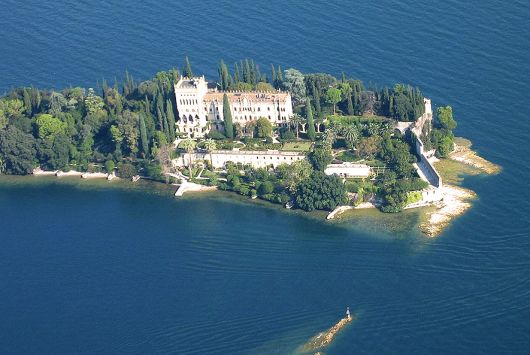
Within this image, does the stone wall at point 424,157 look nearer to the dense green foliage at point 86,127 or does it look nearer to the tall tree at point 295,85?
the tall tree at point 295,85

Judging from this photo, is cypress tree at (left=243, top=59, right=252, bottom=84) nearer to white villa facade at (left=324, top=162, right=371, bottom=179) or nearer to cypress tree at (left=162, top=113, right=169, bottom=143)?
cypress tree at (left=162, top=113, right=169, bottom=143)

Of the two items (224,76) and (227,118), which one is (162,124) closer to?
(227,118)

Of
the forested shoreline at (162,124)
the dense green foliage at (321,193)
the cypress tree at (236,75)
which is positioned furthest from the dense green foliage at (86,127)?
the dense green foliage at (321,193)

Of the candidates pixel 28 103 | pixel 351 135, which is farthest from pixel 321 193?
pixel 28 103

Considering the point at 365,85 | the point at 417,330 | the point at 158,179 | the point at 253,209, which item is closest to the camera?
the point at 417,330

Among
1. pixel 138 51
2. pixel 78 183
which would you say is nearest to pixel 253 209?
pixel 78 183

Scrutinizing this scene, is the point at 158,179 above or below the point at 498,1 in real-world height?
below

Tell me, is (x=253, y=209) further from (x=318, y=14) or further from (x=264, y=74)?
(x=318, y=14)
